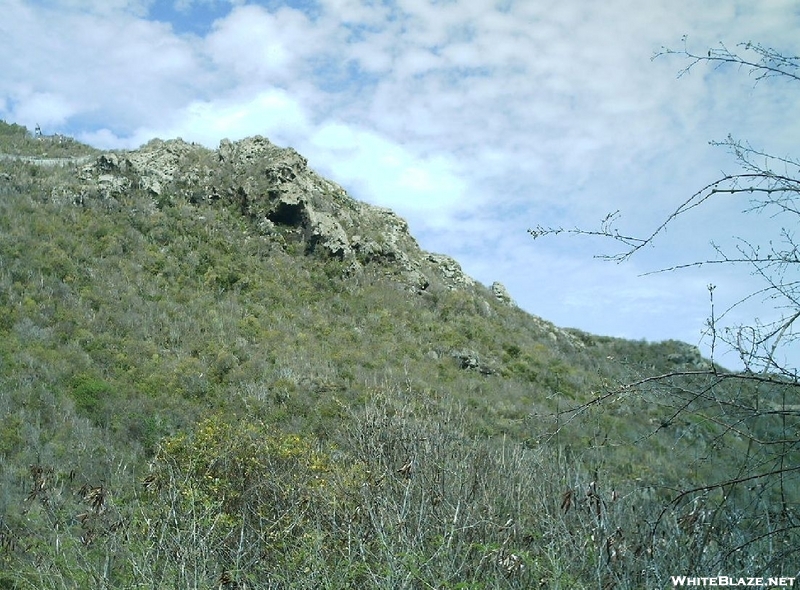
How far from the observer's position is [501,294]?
96.4ft

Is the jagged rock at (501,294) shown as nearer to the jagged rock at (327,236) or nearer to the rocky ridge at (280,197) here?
the rocky ridge at (280,197)

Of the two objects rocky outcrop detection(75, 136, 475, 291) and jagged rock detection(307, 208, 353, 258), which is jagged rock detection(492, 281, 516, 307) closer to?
rocky outcrop detection(75, 136, 475, 291)

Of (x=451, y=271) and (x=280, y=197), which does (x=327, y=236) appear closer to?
(x=280, y=197)

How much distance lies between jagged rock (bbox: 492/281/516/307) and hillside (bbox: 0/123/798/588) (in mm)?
769

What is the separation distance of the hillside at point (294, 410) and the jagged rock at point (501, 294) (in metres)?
0.77

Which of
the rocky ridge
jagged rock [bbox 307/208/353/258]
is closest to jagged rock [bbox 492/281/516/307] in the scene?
the rocky ridge

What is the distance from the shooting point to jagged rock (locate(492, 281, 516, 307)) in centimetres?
2878

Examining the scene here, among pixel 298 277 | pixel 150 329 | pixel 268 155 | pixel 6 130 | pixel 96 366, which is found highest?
pixel 6 130

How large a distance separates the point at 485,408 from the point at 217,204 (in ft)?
46.2

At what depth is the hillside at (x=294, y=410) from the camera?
4.18m

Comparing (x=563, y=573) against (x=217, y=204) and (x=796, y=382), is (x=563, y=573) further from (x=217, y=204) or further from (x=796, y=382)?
(x=217, y=204)

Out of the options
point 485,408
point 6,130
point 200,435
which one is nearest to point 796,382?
point 200,435

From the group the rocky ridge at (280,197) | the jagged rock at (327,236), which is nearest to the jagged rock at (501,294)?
the rocky ridge at (280,197)

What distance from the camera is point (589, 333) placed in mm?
32281
